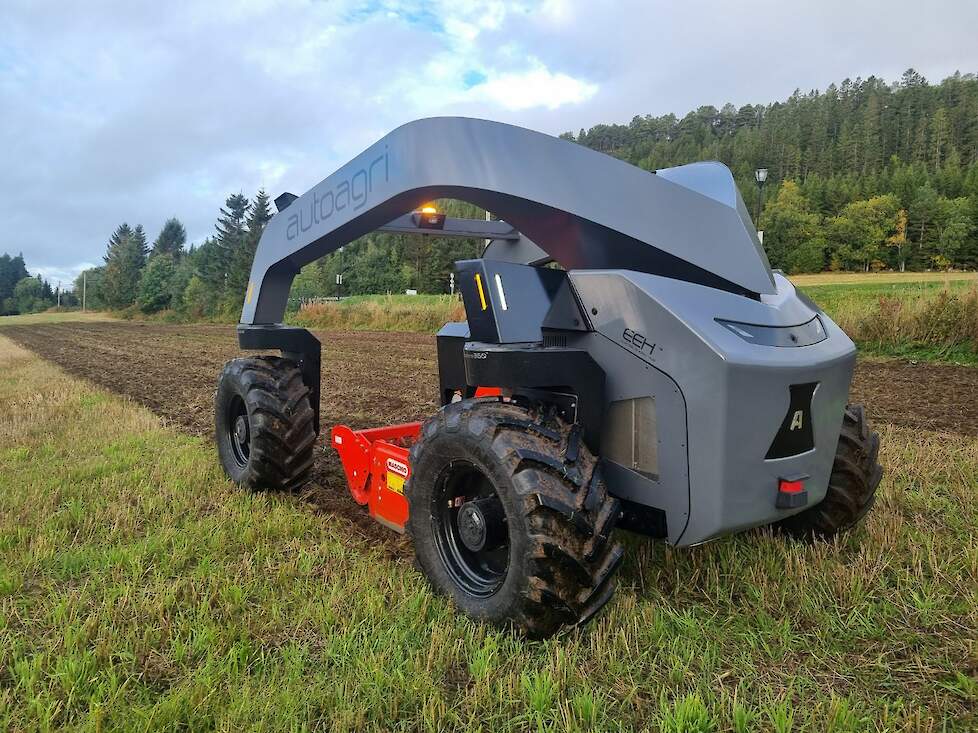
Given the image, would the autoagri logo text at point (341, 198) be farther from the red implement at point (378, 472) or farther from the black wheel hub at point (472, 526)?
the black wheel hub at point (472, 526)

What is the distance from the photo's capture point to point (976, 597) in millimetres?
2594

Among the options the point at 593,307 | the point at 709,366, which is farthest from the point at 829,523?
the point at 593,307

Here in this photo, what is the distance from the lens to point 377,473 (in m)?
3.54

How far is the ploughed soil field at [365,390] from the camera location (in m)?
6.23

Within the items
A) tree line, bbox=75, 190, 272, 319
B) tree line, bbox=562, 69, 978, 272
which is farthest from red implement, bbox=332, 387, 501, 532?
tree line, bbox=75, 190, 272, 319

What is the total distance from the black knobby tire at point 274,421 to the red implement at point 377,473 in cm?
24

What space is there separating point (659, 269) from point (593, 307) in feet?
1.12

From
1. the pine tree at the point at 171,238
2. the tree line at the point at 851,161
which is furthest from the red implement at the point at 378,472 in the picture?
the pine tree at the point at 171,238

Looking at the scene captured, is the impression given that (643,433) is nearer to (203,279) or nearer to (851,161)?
(203,279)

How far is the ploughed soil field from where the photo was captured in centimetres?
623

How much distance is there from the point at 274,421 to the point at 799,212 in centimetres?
7166

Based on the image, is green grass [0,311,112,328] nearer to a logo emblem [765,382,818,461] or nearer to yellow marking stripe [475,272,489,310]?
yellow marking stripe [475,272,489,310]

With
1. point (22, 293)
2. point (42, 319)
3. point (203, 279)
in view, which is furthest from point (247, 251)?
point (22, 293)

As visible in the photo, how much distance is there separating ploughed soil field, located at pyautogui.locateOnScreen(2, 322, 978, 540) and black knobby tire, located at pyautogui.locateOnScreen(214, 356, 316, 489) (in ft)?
1.20
